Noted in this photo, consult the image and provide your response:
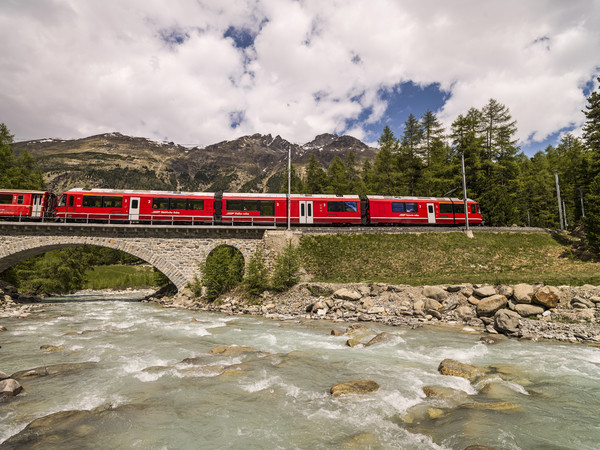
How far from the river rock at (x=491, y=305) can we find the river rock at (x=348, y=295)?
762 cm

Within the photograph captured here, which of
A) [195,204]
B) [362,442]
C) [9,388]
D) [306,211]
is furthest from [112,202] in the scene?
[362,442]

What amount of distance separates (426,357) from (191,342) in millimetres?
10322

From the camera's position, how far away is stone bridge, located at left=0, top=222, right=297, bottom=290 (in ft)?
90.5

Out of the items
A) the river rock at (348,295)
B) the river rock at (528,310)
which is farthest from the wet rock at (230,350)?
A: the river rock at (528,310)

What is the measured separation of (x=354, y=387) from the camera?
823cm

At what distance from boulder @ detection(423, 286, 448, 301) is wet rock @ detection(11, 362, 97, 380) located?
18652 mm

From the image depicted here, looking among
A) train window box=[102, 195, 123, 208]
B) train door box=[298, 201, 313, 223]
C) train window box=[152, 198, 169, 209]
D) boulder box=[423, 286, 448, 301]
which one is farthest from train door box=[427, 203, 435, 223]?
train window box=[102, 195, 123, 208]

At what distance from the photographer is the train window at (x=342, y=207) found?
32969mm

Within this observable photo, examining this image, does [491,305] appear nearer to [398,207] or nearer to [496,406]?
[496,406]

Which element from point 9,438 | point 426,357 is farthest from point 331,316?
point 9,438

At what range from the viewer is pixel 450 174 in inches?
1766

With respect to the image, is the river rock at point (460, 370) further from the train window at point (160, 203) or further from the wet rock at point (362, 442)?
the train window at point (160, 203)

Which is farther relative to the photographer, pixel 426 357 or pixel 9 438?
pixel 426 357

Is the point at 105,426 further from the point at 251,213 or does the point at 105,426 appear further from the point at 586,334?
A: the point at 251,213
